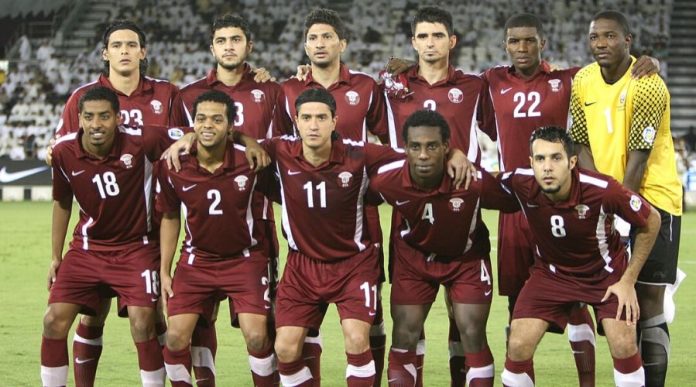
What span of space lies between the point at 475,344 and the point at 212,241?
1480 mm

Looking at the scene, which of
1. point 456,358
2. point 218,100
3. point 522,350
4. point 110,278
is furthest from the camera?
point 456,358

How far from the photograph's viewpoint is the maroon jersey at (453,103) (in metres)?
6.82

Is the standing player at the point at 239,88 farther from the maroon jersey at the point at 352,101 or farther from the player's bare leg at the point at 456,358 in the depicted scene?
the player's bare leg at the point at 456,358

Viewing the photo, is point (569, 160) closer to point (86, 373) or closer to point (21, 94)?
point (86, 373)

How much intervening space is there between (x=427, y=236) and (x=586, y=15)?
864 inches

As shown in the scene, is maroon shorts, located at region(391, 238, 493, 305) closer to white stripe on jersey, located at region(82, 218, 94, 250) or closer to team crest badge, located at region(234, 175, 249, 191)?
team crest badge, located at region(234, 175, 249, 191)

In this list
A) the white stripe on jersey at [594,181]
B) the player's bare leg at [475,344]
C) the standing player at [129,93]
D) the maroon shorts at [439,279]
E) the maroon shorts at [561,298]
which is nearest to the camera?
the white stripe on jersey at [594,181]

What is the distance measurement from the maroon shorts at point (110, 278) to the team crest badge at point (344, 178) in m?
1.11

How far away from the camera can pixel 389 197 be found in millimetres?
6250

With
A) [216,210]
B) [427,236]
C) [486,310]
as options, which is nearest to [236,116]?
[216,210]

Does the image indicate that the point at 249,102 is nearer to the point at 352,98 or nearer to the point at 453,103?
the point at 352,98

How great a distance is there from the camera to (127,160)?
21.1 ft

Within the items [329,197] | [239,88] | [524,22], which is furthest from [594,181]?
[239,88]

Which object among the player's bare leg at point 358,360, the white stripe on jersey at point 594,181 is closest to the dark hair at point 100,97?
the player's bare leg at point 358,360
